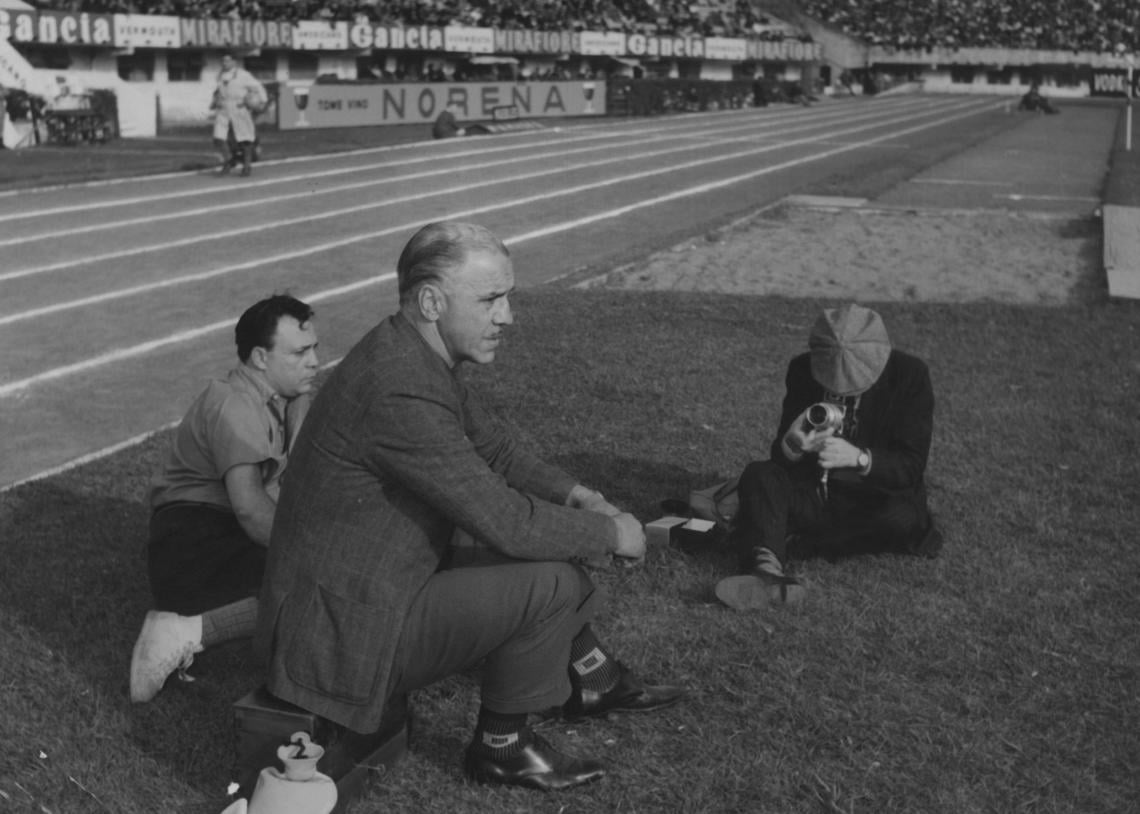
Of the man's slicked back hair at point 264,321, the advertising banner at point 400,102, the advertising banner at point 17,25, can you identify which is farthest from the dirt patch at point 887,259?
the advertising banner at point 17,25

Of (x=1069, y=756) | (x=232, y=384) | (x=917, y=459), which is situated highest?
(x=232, y=384)

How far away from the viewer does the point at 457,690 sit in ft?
16.8

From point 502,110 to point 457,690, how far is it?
118 ft

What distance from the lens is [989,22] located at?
290 feet

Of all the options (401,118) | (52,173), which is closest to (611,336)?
(52,173)

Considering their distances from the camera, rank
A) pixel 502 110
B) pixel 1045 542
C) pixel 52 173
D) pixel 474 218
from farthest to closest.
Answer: pixel 502 110
pixel 52 173
pixel 474 218
pixel 1045 542

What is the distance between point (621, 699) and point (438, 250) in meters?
1.69

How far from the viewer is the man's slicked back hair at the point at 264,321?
17.5ft

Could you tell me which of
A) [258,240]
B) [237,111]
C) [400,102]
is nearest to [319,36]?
[400,102]

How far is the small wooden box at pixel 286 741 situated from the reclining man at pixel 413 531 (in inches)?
3.2

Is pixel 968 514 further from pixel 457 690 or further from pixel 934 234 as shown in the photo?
pixel 934 234

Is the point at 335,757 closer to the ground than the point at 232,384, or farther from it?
closer to the ground

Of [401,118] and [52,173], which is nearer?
[52,173]

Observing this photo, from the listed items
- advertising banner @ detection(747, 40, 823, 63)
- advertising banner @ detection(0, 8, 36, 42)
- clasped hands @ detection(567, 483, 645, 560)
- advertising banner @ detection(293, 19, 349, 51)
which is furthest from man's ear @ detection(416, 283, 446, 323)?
advertising banner @ detection(747, 40, 823, 63)
